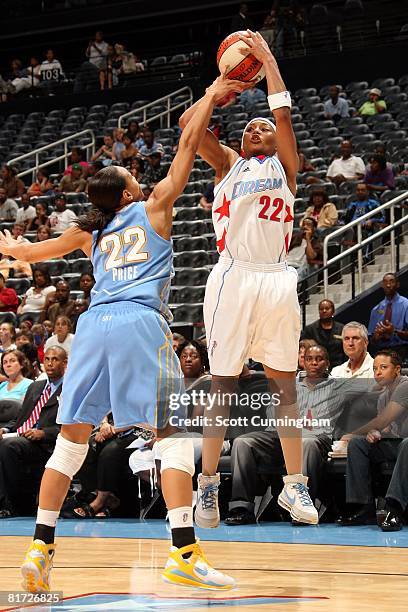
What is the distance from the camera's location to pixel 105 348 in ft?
16.2

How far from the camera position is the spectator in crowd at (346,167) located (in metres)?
15.5

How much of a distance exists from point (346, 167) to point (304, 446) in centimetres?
802

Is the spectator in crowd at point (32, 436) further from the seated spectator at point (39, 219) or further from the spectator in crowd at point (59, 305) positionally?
the seated spectator at point (39, 219)

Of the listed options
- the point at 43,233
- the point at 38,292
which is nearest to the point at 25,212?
the point at 43,233

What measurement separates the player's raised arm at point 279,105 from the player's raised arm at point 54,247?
1.46 m

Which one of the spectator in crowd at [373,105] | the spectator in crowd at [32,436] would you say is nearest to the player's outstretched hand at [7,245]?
the spectator in crowd at [32,436]

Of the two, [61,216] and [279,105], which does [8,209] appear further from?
[279,105]

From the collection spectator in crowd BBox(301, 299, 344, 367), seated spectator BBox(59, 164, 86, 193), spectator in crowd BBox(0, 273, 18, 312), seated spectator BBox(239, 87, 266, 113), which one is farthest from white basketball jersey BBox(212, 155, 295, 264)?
seated spectator BBox(239, 87, 266, 113)

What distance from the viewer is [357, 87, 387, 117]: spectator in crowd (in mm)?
17859

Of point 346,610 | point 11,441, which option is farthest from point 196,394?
point 346,610

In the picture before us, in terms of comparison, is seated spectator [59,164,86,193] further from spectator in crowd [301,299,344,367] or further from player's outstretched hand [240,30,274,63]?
player's outstretched hand [240,30,274,63]

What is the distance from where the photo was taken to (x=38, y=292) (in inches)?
582

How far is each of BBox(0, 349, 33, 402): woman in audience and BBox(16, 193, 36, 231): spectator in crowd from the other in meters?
7.75

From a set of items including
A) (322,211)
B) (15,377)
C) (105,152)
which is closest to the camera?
(15,377)
